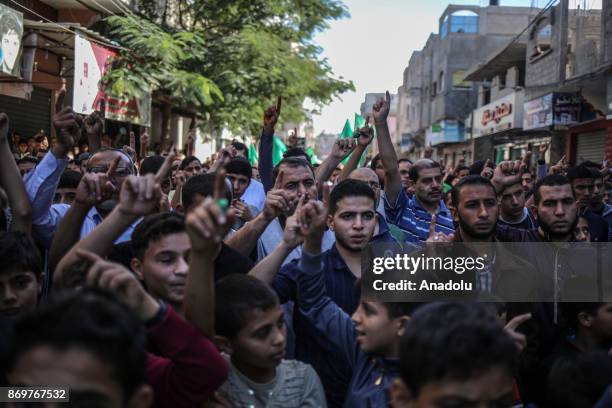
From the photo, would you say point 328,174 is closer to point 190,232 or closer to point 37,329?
point 190,232

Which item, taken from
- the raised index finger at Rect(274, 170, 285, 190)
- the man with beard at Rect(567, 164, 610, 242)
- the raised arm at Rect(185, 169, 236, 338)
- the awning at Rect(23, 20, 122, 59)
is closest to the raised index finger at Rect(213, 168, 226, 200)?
the raised arm at Rect(185, 169, 236, 338)

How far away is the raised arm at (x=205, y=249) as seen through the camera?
175 cm

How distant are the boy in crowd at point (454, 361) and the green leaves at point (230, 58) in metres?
10.1

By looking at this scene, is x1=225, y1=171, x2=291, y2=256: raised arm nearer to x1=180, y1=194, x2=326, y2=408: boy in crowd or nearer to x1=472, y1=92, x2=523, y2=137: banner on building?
x1=180, y1=194, x2=326, y2=408: boy in crowd

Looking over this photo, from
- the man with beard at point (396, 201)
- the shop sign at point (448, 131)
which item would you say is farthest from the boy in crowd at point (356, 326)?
the shop sign at point (448, 131)

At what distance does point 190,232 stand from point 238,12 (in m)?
13.4

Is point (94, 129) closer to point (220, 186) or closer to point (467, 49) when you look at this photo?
point (220, 186)

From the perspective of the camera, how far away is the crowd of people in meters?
1.56

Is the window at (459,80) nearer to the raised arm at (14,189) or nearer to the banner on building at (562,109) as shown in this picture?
the banner on building at (562,109)

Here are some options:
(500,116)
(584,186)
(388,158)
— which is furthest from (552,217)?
(500,116)

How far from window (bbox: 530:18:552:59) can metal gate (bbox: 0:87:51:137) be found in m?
13.7

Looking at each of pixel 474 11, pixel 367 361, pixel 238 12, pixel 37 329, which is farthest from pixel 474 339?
pixel 474 11

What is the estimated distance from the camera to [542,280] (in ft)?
11.1

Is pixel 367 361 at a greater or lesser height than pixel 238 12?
lesser
